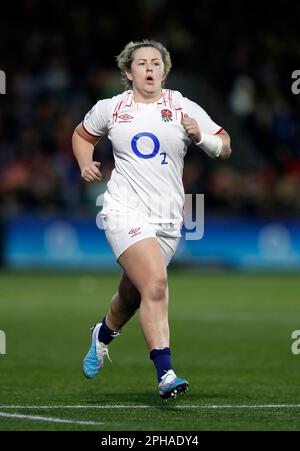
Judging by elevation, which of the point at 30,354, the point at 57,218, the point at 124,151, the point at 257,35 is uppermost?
the point at 257,35

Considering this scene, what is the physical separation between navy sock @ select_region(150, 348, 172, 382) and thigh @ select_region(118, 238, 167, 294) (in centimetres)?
46

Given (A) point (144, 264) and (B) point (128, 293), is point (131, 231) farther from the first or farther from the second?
(B) point (128, 293)

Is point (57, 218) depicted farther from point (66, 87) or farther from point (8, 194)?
point (66, 87)

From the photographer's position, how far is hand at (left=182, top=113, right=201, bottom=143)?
880 cm

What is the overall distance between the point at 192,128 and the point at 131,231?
0.86m

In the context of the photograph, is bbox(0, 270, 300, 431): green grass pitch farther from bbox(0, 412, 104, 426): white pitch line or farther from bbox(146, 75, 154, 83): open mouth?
bbox(146, 75, 154, 83): open mouth

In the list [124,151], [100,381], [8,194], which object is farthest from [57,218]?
[124,151]

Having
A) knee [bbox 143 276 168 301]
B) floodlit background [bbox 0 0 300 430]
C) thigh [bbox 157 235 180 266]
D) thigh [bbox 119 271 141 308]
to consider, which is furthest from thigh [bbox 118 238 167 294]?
floodlit background [bbox 0 0 300 430]

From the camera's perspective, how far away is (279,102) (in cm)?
2648

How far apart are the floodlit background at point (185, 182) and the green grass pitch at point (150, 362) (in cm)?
6

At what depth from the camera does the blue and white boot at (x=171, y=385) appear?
819 cm

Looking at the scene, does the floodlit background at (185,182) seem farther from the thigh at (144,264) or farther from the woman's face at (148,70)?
the woman's face at (148,70)

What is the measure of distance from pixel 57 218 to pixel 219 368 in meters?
12.2

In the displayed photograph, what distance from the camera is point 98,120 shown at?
30.2 feet
